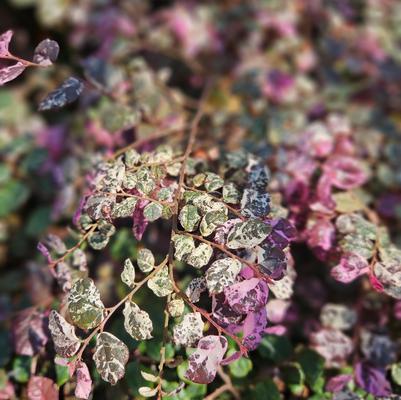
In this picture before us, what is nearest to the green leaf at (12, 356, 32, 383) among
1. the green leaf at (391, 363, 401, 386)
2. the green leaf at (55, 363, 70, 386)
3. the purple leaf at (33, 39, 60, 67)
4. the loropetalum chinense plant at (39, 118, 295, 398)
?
the green leaf at (55, 363, 70, 386)

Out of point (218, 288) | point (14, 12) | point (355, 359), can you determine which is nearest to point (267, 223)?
point (218, 288)

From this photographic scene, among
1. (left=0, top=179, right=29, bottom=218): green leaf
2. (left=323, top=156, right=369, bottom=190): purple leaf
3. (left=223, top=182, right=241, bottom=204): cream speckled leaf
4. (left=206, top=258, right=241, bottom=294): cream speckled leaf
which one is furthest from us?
(left=0, top=179, right=29, bottom=218): green leaf

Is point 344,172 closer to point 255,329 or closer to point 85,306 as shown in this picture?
point 255,329

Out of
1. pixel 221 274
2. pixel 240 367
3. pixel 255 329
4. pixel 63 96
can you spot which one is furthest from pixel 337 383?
pixel 63 96

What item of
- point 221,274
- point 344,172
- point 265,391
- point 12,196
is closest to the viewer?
point 221,274

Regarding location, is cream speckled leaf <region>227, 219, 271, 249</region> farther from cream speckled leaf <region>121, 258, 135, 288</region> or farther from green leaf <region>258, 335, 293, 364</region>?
green leaf <region>258, 335, 293, 364</region>

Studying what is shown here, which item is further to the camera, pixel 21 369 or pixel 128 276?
pixel 21 369

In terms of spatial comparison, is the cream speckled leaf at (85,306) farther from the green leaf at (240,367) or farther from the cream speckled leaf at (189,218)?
the green leaf at (240,367)
